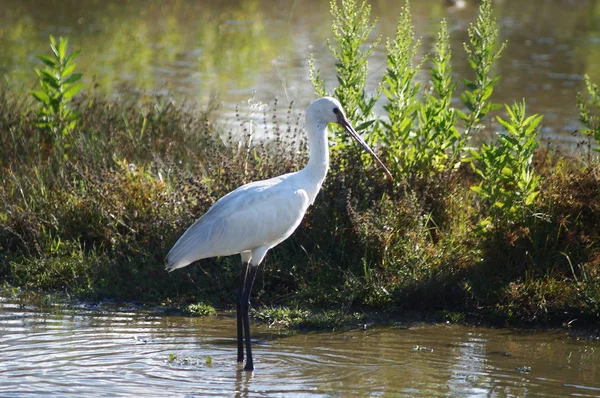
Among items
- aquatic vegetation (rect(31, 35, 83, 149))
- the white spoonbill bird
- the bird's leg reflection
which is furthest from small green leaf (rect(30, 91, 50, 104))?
the bird's leg reflection

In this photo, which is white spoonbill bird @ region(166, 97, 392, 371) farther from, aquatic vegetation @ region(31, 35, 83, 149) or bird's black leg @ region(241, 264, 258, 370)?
aquatic vegetation @ region(31, 35, 83, 149)

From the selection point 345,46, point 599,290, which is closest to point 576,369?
point 599,290

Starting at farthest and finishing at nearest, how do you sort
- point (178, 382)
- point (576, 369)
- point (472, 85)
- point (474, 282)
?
point (472, 85) < point (474, 282) < point (576, 369) < point (178, 382)

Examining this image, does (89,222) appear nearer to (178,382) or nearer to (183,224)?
(183,224)

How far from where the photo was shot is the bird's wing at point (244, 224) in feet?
22.7

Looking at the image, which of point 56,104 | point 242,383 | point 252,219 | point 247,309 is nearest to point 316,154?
point 252,219

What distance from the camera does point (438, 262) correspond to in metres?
7.86

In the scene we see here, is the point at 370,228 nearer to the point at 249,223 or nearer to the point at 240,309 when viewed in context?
the point at 249,223

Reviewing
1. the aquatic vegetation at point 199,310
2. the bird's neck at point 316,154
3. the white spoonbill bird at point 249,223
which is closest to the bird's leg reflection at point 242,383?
the white spoonbill bird at point 249,223

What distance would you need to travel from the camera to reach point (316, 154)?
7129 millimetres

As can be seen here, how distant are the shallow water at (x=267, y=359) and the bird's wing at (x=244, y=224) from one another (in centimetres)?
67

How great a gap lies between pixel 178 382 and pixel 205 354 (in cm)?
65

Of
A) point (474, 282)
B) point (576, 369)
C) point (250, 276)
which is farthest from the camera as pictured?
point (474, 282)

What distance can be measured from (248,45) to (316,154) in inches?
543
